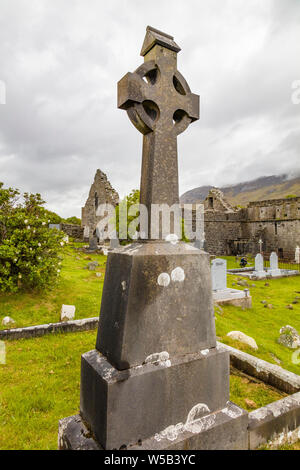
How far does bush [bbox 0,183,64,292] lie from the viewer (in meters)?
6.75

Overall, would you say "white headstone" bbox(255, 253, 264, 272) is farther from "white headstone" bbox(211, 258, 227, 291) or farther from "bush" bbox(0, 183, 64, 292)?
"bush" bbox(0, 183, 64, 292)

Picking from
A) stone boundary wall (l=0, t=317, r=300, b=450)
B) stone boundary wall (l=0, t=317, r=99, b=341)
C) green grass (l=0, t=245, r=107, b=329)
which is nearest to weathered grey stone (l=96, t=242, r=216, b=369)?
A: stone boundary wall (l=0, t=317, r=300, b=450)

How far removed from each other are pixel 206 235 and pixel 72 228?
15748 mm

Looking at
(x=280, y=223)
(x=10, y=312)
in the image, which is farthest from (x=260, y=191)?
(x=10, y=312)

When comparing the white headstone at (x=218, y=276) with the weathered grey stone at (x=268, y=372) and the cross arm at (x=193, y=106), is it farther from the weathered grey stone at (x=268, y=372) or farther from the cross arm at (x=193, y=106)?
the cross arm at (x=193, y=106)

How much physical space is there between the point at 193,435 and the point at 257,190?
177m

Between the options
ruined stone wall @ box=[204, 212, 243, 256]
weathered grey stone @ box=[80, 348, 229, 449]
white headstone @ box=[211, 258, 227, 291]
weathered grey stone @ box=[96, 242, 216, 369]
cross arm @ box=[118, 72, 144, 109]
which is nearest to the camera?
weathered grey stone @ box=[80, 348, 229, 449]

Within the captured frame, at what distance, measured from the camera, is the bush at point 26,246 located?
675cm

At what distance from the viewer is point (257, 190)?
163 m

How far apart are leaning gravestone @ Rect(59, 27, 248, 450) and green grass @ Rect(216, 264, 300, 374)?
3141 mm

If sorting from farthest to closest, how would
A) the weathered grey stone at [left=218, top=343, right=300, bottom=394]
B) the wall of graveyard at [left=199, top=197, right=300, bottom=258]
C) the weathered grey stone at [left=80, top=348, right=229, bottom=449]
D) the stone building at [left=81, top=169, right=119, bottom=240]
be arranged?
the wall of graveyard at [left=199, top=197, right=300, bottom=258] < the stone building at [left=81, top=169, right=119, bottom=240] < the weathered grey stone at [left=218, top=343, right=300, bottom=394] < the weathered grey stone at [left=80, top=348, right=229, bottom=449]

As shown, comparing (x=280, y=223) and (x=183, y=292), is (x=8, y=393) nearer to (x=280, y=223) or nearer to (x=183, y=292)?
(x=183, y=292)

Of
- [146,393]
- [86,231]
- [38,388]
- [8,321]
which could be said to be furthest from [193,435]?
[86,231]

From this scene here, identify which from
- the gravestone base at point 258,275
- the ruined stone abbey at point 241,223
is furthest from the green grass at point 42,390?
the ruined stone abbey at point 241,223
